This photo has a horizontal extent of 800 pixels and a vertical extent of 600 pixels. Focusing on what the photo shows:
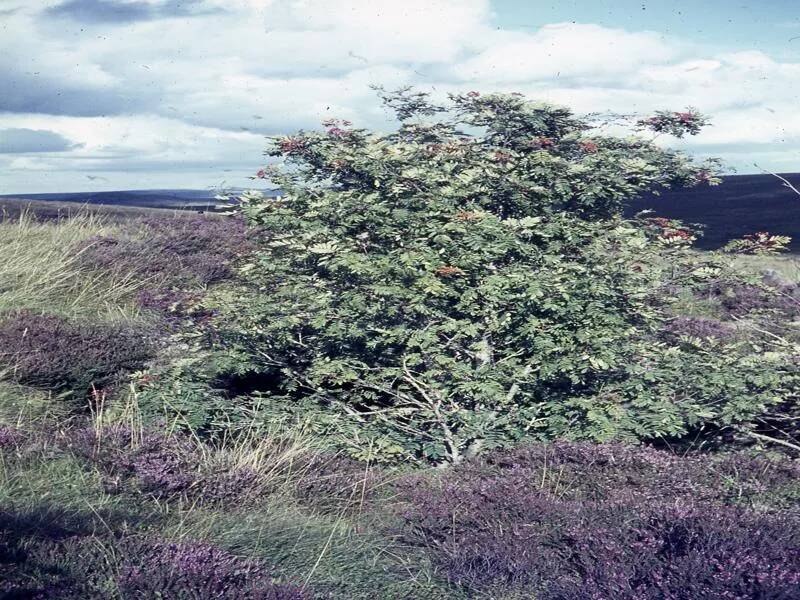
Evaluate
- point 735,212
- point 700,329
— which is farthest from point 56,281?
point 735,212

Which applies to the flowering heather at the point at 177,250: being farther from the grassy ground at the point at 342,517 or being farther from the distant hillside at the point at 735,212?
the distant hillside at the point at 735,212

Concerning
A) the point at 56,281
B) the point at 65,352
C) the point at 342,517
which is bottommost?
the point at 342,517

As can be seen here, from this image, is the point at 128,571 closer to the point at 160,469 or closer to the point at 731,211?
the point at 160,469

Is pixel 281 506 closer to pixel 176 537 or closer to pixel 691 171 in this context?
pixel 176 537

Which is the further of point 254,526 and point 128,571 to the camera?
point 254,526

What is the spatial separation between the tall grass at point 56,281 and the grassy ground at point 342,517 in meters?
2.46

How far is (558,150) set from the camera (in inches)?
238

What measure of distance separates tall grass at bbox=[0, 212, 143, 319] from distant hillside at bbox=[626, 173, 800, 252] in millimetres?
→ 14651

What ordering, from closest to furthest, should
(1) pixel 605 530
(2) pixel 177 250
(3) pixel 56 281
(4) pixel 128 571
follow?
(4) pixel 128 571, (1) pixel 605 530, (3) pixel 56 281, (2) pixel 177 250

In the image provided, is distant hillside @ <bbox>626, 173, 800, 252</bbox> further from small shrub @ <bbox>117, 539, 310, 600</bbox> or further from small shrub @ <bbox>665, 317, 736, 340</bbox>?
small shrub @ <bbox>117, 539, 310, 600</bbox>

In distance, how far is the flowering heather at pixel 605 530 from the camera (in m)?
2.89

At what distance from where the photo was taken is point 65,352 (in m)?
6.08

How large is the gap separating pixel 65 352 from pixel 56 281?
254cm

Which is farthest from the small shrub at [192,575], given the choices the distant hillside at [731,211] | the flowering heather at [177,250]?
the distant hillside at [731,211]
